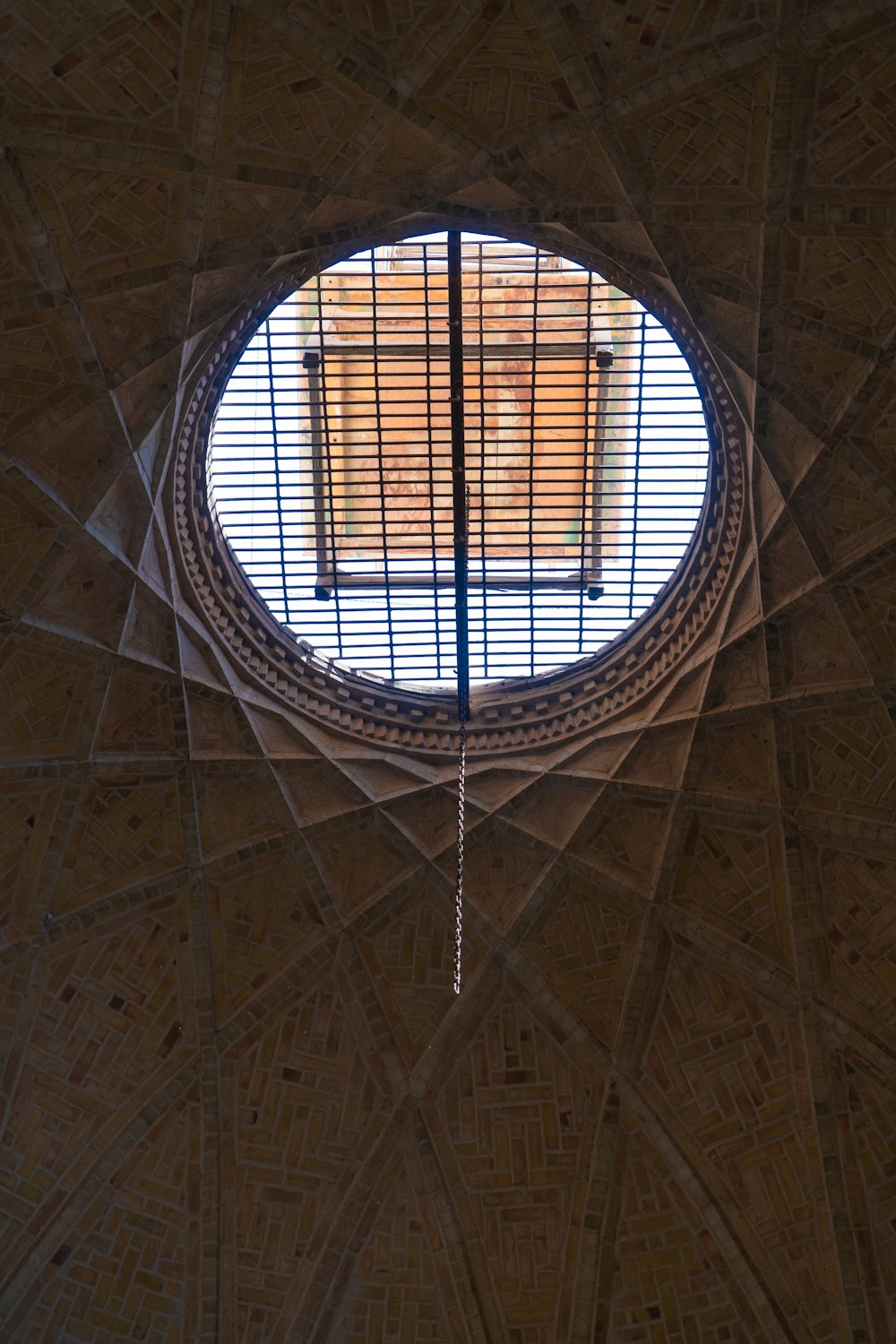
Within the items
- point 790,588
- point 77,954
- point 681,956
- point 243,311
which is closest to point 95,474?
point 243,311

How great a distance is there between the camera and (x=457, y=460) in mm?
18062

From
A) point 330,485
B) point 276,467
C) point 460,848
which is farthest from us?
point 330,485

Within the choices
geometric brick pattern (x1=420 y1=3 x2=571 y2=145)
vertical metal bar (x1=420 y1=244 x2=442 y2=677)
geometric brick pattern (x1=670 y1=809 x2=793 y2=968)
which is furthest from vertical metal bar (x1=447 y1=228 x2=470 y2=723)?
geometric brick pattern (x1=670 y1=809 x2=793 y2=968)

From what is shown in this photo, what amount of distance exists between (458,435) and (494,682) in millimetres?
3821

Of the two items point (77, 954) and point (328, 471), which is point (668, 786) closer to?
point (328, 471)

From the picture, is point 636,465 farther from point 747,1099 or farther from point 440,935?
point 747,1099

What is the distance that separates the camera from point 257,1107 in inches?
742

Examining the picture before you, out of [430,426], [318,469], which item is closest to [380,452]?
[430,426]

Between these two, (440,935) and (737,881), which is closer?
(737,881)

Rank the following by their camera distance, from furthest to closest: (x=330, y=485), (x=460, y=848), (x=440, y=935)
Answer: (x=330, y=485) < (x=440, y=935) < (x=460, y=848)

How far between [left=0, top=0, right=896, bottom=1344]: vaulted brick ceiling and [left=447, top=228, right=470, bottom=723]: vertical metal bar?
2.16 meters

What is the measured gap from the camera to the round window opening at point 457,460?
18391mm

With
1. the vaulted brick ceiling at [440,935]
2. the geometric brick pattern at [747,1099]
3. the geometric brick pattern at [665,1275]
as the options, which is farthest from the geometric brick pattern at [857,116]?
the geometric brick pattern at [665,1275]

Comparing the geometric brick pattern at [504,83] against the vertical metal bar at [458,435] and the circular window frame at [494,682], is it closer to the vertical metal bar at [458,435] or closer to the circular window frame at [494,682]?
the circular window frame at [494,682]
